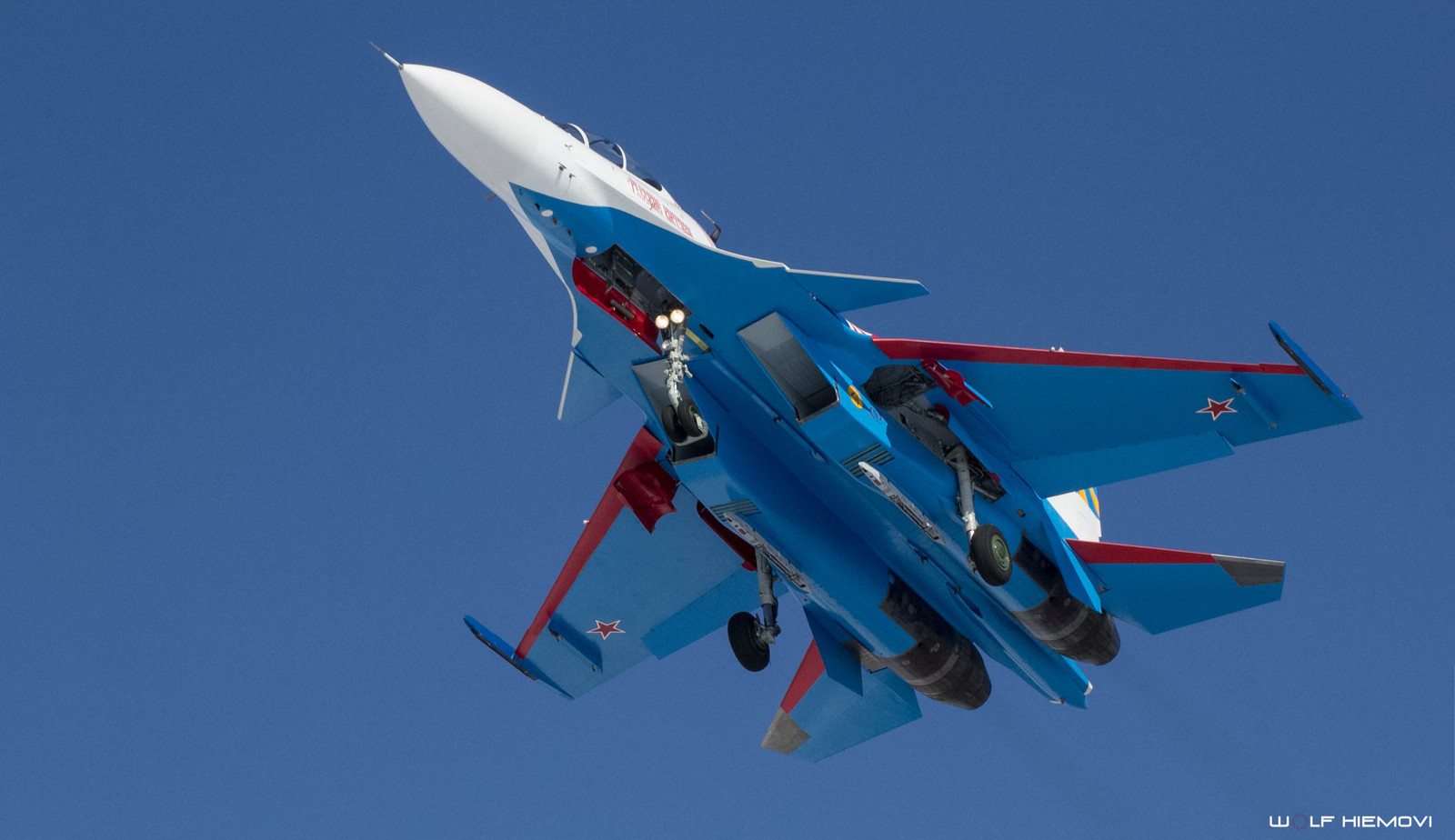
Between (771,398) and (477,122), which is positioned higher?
(477,122)

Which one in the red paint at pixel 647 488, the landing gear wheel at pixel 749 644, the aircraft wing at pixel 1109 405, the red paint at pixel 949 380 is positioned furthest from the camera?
the red paint at pixel 647 488

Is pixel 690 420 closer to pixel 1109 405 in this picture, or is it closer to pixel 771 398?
pixel 771 398

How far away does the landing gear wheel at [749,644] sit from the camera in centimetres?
2083

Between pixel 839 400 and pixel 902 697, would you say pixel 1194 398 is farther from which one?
pixel 902 697

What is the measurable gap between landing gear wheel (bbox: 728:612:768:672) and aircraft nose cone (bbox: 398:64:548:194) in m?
7.18

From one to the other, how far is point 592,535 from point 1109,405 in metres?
8.22

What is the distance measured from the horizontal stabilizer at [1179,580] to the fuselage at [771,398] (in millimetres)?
383

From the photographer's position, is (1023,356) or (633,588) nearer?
(1023,356)

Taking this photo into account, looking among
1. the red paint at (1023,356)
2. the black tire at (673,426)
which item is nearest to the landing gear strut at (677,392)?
the black tire at (673,426)

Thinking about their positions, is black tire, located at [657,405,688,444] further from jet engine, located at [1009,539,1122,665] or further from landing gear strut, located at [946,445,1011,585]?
jet engine, located at [1009,539,1122,665]

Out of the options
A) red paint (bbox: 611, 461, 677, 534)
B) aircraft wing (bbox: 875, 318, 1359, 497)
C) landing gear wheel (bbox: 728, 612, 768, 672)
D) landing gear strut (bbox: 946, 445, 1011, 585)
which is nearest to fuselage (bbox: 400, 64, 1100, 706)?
landing gear strut (bbox: 946, 445, 1011, 585)

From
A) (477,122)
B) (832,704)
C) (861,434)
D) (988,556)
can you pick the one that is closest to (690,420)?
(861,434)

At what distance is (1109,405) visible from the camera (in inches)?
745

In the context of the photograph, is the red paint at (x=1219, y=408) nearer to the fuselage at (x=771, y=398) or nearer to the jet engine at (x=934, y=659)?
A: the fuselage at (x=771, y=398)
